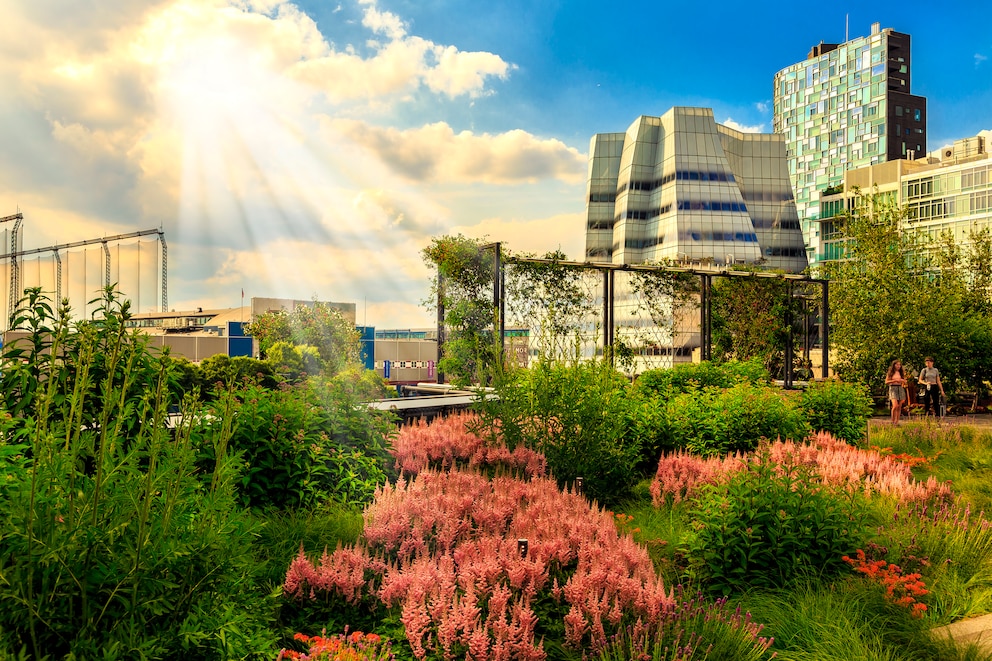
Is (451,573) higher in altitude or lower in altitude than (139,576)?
lower

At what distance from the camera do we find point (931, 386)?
1492 cm

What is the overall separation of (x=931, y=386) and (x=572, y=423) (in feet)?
43.3

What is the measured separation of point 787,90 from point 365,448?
130057mm

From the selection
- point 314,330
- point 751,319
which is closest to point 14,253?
point 314,330

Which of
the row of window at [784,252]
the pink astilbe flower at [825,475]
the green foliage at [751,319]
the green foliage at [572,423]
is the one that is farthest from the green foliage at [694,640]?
the row of window at [784,252]

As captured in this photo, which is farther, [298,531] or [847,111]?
[847,111]

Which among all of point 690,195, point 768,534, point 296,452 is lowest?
point 768,534

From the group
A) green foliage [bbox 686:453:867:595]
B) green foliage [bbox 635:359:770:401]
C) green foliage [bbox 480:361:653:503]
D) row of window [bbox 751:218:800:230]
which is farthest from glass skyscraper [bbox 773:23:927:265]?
green foliage [bbox 686:453:867:595]

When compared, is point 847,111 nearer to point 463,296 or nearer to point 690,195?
point 690,195

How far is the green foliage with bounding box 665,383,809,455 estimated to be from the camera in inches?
272

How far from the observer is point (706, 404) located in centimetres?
744

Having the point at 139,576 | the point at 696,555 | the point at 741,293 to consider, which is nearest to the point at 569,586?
the point at 696,555

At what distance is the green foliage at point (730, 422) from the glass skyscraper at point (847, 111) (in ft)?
295

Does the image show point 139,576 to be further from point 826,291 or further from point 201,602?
point 826,291
